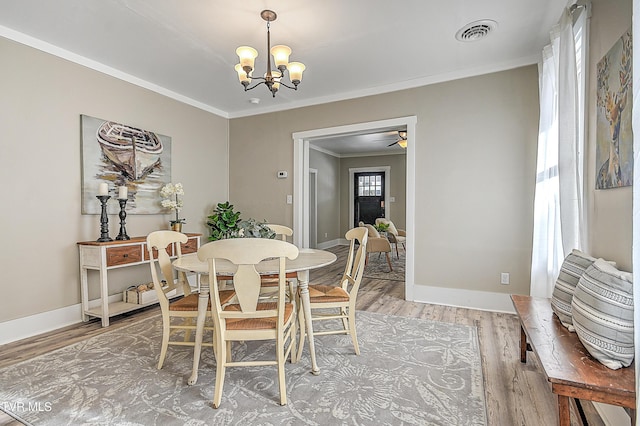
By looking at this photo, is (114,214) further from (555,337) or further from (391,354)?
(555,337)

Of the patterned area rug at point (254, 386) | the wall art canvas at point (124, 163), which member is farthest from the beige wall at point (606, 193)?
the wall art canvas at point (124, 163)

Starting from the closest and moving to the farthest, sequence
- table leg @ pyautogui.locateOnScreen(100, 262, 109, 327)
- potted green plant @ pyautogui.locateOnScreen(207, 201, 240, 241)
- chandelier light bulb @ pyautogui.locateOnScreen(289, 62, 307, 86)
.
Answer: chandelier light bulb @ pyautogui.locateOnScreen(289, 62, 307, 86) < table leg @ pyautogui.locateOnScreen(100, 262, 109, 327) < potted green plant @ pyautogui.locateOnScreen(207, 201, 240, 241)

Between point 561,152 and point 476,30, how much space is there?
1275 mm

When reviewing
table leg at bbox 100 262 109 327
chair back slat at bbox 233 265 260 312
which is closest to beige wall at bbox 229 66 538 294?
chair back slat at bbox 233 265 260 312

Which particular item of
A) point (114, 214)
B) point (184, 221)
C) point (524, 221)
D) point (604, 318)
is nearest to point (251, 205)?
point (184, 221)

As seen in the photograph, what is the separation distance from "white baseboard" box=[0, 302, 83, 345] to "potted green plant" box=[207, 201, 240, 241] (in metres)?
1.75

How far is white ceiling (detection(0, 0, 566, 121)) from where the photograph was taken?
93.4 inches

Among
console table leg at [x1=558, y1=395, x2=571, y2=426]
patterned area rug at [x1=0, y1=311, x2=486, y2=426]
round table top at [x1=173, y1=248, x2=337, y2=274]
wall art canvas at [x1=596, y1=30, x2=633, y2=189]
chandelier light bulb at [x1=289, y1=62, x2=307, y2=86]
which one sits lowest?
patterned area rug at [x1=0, y1=311, x2=486, y2=426]

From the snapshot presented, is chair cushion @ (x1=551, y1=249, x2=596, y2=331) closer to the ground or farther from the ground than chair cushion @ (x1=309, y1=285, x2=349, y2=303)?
farther from the ground

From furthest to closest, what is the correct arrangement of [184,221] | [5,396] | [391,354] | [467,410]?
1. [184,221]
2. [391,354]
3. [5,396]
4. [467,410]

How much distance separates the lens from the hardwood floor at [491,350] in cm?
172

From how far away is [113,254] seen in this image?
10.1 ft

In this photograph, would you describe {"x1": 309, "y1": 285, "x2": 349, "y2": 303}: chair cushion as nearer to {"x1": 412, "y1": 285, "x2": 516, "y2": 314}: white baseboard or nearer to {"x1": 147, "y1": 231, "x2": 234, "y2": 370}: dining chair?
{"x1": 147, "y1": 231, "x2": 234, "y2": 370}: dining chair

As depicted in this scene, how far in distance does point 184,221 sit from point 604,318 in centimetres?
428
